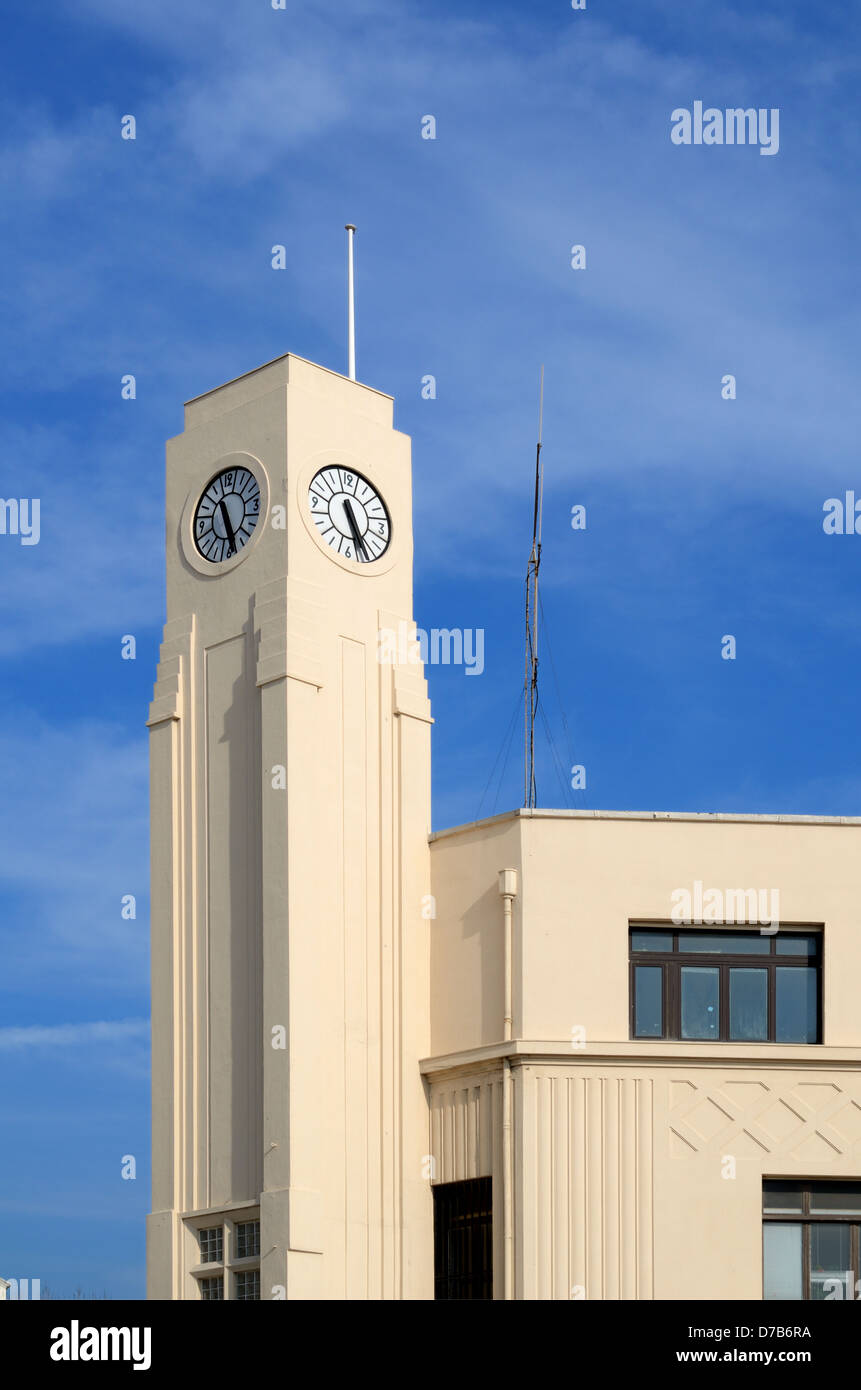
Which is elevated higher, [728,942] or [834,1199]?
[728,942]

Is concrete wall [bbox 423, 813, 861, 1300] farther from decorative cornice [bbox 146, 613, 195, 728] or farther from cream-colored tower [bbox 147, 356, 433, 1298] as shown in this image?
decorative cornice [bbox 146, 613, 195, 728]

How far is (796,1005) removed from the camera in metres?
34.2

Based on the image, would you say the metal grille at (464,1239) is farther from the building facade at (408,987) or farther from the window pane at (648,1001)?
the window pane at (648,1001)

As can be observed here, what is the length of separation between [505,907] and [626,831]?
2.30 metres

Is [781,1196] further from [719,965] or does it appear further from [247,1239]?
[247,1239]

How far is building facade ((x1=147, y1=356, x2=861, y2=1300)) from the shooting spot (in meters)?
33.1

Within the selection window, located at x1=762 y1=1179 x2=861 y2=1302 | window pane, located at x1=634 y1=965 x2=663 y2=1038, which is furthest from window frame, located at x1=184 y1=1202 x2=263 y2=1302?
window, located at x1=762 y1=1179 x2=861 y2=1302

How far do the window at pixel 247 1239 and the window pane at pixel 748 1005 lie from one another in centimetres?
800

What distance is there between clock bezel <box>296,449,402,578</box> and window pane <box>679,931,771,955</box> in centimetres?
802

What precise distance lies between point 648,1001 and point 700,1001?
824 mm

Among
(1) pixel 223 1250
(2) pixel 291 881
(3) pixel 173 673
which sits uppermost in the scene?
(3) pixel 173 673

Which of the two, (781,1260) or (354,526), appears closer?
(781,1260)

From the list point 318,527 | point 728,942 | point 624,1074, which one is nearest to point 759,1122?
point 624,1074

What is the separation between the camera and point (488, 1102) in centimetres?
3388
